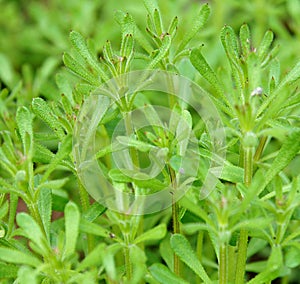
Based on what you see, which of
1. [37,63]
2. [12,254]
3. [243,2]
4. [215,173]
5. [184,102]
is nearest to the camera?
[12,254]

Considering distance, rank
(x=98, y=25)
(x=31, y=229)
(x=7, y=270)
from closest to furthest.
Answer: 1. (x=31, y=229)
2. (x=7, y=270)
3. (x=98, y=25)

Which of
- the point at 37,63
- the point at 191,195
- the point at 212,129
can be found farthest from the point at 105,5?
the point at 191,195

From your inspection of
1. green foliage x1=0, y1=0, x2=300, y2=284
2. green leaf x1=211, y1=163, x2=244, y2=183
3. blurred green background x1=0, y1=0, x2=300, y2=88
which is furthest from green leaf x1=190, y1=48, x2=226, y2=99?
blurred green background x1=0, y1=0, x2=300, y2=88

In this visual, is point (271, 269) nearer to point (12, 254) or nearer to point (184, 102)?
point (12, 254)

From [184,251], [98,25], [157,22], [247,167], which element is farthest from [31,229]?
[98,25]

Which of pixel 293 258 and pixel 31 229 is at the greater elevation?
pixel 31 229

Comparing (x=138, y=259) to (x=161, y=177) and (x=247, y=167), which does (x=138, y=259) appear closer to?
(x=247, y=167)
